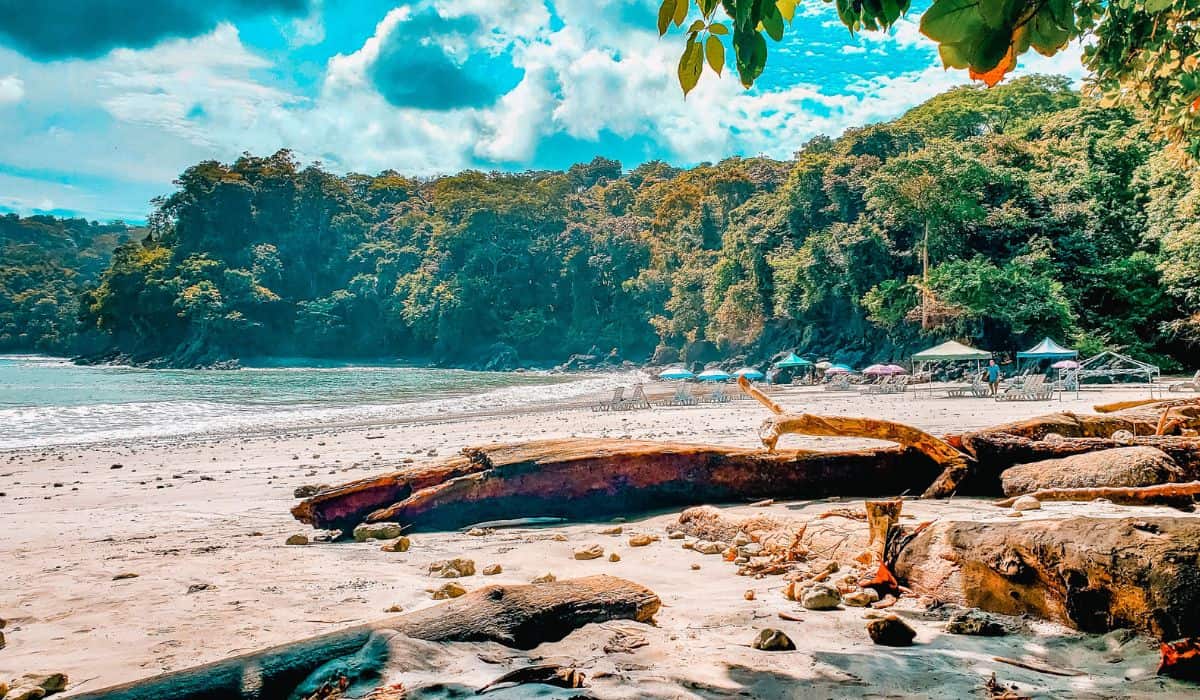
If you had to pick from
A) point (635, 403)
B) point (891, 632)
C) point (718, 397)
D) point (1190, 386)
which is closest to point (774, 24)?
point (891, 632)

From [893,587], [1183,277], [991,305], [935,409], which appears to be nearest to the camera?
[893,587]

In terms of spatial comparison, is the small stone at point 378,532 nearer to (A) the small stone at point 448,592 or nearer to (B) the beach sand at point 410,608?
(B) the beach sand at point 410,608

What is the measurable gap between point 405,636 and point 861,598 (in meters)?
2.21

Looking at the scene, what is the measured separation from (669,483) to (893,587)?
8.56ft

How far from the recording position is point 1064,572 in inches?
113

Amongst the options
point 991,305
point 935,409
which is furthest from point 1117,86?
point 991,305

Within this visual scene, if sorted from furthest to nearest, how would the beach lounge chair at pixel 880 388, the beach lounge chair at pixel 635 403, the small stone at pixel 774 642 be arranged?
1. the beach lounge chair at pixel 880 388
2. the beach lounge chair at pixel 635 403
3. the small stone at pixel 774 642

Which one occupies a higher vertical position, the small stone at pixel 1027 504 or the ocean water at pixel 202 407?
the small stone at pixel 1027 504

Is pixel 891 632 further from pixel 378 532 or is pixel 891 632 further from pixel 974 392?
pixel 974 392

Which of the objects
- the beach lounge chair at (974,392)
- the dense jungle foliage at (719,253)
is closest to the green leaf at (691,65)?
the dense jungle foliage at (719,253)

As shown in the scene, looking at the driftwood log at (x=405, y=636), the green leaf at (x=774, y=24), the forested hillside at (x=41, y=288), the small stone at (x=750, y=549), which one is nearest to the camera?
the green leaf at (x=774, y=24)

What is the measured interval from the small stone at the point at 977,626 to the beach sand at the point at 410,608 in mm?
64

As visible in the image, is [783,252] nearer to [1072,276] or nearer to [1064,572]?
[1072,276]

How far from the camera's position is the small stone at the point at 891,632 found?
283cm
